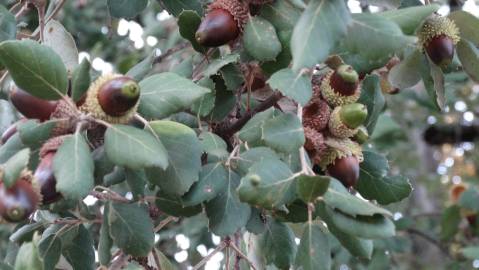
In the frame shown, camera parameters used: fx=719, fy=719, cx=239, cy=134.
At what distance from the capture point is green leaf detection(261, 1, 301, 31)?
1.32 metres

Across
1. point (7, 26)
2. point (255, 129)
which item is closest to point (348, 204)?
point (255, 129)

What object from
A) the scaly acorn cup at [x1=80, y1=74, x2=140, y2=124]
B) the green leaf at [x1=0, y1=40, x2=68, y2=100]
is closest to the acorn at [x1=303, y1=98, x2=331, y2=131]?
the scaly acorn cup at [x1=80, y1=74, x2=140, y2=124]

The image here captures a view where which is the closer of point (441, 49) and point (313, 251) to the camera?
point (313, 251)

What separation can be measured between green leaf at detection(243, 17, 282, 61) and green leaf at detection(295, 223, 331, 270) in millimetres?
314

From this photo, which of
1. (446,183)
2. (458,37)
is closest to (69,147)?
(458,37)

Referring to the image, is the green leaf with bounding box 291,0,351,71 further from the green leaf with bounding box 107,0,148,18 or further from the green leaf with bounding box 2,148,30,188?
the green leaf with bounding box 107,0,148,18

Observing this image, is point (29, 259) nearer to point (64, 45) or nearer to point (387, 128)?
point (64, 45)

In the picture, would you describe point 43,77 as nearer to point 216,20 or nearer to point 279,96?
point 216,20

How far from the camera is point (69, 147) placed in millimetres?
1087

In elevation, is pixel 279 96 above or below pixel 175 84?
below

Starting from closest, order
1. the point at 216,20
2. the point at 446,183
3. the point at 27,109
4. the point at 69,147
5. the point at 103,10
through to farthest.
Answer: the point at 69,147 → the point at 27,109 → the point at 216,20 → the point at 103,10 → the point at 446,183

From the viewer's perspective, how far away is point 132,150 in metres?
1.09

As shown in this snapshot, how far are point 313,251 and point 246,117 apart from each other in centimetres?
36

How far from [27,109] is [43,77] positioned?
0.09 metres
